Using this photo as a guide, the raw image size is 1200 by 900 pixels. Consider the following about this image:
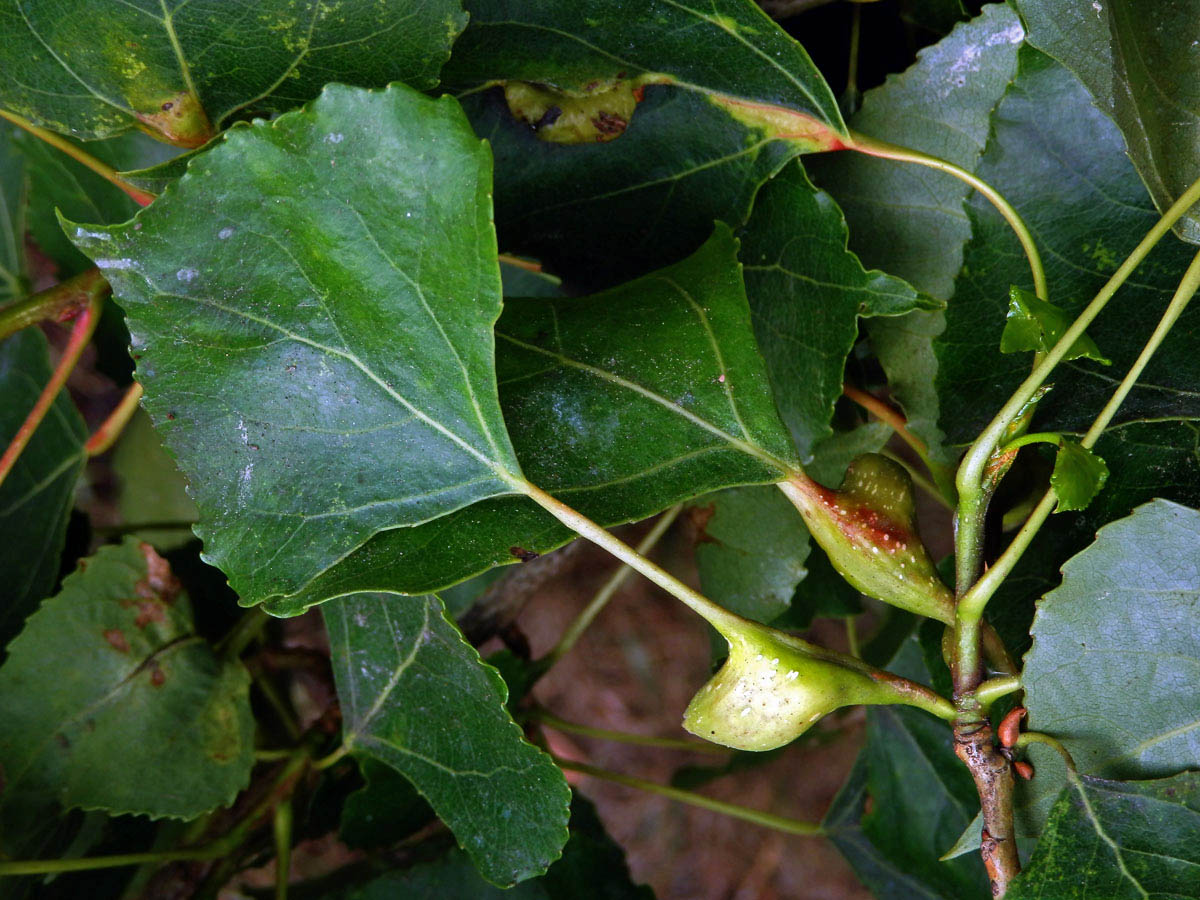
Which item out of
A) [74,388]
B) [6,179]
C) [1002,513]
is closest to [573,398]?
[1002,513]

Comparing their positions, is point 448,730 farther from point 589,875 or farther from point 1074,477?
point 1074,477

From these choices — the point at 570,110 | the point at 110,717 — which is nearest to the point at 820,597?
the point at 570,110

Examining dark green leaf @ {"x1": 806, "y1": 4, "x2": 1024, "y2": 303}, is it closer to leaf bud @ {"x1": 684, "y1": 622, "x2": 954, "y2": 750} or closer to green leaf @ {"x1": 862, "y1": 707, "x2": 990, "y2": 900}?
leaf bud @ {"x1": 684, "y1": 622, "x2": 954, "y2": 750}

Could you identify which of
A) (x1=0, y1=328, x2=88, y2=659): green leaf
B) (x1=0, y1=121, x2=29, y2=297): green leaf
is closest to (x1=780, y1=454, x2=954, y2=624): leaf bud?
(x1=0, y1=328, x2=88, y2=659): green leaf

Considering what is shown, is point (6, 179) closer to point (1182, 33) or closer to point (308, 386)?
point (308, 386)

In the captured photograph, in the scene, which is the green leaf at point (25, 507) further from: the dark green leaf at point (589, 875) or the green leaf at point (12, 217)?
the dark green leaf at point (589, 875)

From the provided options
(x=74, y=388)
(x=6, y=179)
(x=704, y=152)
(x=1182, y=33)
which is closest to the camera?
(x=1182, y=33)

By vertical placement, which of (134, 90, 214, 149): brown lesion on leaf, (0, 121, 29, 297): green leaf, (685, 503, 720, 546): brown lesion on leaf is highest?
(134, 90, 214, 149): brown lesion on leaf
